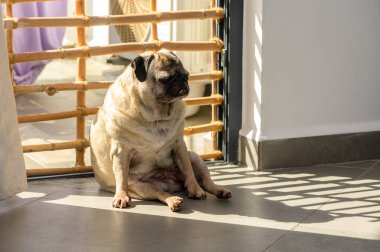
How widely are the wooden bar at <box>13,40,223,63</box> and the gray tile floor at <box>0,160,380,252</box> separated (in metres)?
0.72

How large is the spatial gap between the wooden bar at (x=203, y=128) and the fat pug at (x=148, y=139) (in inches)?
22.4

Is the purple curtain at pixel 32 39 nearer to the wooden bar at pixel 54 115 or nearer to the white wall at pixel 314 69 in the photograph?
the wooden bar at pixel 54 115

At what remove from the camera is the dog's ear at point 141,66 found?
4137 mm

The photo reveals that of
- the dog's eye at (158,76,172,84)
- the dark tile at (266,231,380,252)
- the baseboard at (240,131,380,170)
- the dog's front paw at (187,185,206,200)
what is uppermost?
the dog's eye at (158,76,172,84)

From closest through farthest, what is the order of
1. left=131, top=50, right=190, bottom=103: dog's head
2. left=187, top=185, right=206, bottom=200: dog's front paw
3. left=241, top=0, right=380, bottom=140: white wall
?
1. left=131, top=50, right=190, bottom=103: dog's head
2. left=187, top=185, right=206, bottom=200: dog's front paw
3. left=241, top=0, right=380, bottom=140: white wall

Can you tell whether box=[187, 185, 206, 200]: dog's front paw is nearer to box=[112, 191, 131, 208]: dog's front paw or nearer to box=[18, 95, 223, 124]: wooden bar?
box=[112, 191, 131, 208]: dog's front paw

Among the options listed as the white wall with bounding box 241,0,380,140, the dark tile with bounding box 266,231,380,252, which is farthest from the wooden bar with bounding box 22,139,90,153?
the dark tile with bounding box 266,231,380,252

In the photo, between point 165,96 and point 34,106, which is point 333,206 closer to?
point 165,96

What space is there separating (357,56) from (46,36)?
319cm

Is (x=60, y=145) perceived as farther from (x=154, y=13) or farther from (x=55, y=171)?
(x=154, y=13)

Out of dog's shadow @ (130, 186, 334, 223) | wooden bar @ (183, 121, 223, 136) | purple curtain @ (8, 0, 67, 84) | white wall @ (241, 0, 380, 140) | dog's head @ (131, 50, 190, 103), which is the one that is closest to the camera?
dog's shadow @ (130, 186, 334, 223)

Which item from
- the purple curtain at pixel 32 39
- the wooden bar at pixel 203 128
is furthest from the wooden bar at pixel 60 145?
the purple curtain at pixel 32 39

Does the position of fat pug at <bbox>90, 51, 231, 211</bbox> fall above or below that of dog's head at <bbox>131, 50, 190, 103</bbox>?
below

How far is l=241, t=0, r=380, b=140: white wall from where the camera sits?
16.0 feet
